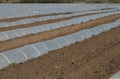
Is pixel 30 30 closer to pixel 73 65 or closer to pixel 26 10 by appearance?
pixel 73 65

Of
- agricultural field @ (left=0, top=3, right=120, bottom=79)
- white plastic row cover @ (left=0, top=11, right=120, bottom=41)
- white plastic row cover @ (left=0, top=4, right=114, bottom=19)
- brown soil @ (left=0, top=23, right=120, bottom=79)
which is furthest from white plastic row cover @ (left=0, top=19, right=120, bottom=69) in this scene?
white plastic row cover @ (left=0, top=4, right=114, bottom=19)

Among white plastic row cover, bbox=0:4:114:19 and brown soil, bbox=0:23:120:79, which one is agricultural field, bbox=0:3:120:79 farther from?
white plastic row cover, bbox=0:4:114:19

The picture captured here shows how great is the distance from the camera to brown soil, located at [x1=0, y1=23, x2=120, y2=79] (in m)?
7.89

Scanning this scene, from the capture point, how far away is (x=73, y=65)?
8.96 meters

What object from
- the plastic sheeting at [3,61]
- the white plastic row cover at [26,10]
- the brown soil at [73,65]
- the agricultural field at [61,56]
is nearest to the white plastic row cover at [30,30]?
the agricultural field at [61,56]

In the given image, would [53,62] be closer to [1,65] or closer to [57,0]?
[1,65]

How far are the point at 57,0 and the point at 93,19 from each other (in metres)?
27.5

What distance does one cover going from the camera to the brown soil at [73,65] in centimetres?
789

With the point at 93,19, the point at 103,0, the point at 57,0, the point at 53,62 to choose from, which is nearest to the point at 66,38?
the point at 53,62

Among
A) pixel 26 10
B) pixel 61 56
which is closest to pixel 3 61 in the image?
pixel 61 56

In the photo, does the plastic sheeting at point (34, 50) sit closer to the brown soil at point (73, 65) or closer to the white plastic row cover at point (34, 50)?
the white plastic row cover at point (34, 50)

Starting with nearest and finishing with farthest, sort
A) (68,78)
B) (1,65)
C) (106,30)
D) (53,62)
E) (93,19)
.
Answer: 1. (68,78)
2. (1,65)
3. (53,62)
4. (106,30)
5. (93,19)

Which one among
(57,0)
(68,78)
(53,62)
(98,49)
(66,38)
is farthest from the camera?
(57,0)

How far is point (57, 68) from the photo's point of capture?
861 centimetres
